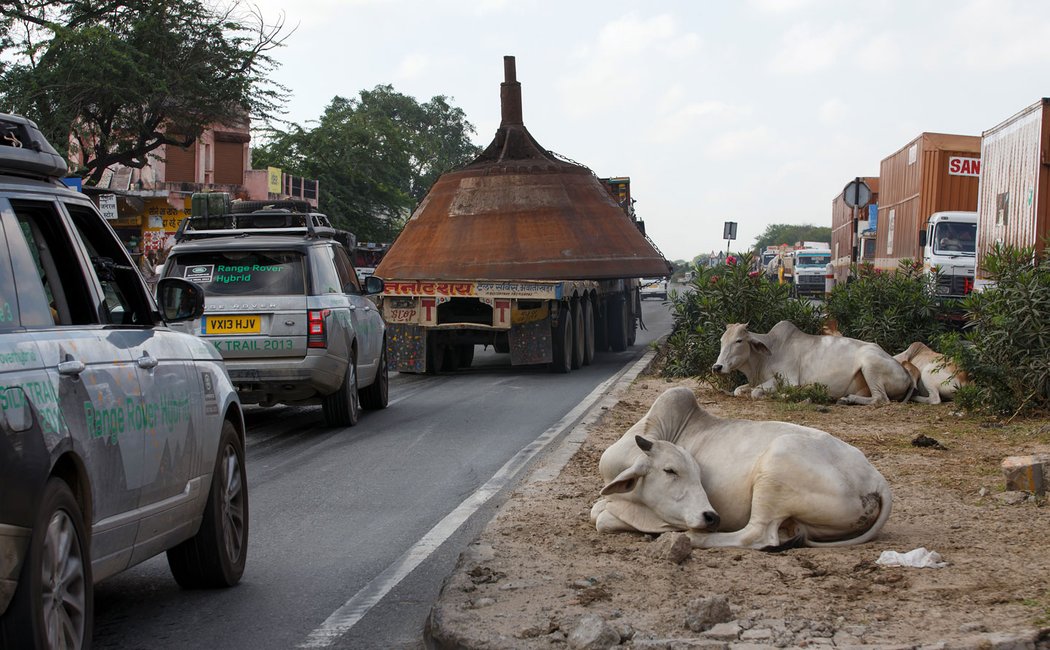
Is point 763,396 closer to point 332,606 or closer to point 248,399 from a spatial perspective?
point 248,399

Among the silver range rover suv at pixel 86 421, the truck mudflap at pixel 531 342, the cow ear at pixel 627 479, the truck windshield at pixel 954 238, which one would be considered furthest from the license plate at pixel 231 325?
the truck windshield at pixel 954 238

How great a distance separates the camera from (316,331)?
12766 mm

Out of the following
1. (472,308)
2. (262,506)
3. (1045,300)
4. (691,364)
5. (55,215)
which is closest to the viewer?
(55,215)

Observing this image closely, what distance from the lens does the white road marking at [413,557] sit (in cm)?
573

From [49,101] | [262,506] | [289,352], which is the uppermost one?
[49,101]

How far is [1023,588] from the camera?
5594mm

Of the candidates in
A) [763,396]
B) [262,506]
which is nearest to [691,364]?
[763,396]

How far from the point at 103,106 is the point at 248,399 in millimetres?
19819

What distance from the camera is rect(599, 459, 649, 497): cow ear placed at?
6.82m

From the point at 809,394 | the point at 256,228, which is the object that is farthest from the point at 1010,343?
the point at 256,228

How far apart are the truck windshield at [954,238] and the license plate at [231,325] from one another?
17699 mm

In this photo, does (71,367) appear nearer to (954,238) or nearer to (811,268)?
(954,238)

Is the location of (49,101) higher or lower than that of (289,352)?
higher

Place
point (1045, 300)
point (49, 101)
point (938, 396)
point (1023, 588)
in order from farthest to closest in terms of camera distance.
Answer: point (49, 101), point (938, 396), point (1045, 300), point (1023, 588)
